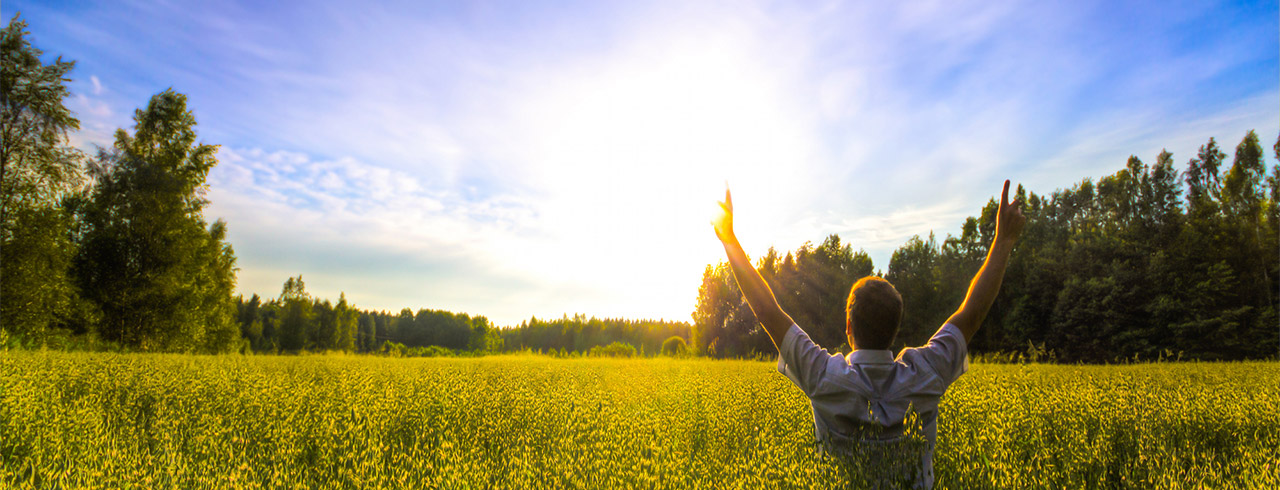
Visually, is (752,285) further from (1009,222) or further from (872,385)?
(1009,222)

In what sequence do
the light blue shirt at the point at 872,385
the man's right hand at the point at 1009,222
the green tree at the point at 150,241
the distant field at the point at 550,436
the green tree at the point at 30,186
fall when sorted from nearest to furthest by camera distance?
the light blue shirt at the point at 872,385 < the man's right hand at the point at 1009,222 < the distant field at the point at 550,436 < the green tree at the point at 30,186 < the green tree at the point at 150,241

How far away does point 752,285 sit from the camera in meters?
2.06

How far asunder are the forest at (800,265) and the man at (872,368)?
634 inches

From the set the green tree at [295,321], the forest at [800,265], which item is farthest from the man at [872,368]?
the green tree at [295,321]

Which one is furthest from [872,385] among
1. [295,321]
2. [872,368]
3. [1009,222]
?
[295,321]

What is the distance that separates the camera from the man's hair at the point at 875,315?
1964 mm

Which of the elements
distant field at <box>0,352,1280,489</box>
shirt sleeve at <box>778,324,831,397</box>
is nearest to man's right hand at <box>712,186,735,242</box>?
shirt sleeve at <box>778,324,831,397</box>

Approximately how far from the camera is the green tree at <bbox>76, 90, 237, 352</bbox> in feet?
78.4

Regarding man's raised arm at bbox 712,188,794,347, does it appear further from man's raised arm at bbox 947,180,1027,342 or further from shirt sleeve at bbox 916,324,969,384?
man's raised arm at bbox 947,180,1027,342

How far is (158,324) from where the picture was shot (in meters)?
24.8

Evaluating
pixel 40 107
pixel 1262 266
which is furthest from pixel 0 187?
pixel 1262 266

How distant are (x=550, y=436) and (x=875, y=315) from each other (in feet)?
7.53

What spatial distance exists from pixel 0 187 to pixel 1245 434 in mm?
29444

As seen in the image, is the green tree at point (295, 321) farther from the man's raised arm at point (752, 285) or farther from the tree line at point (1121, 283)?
the man's raised arm at point (752, 285)
